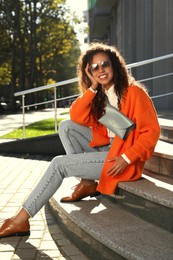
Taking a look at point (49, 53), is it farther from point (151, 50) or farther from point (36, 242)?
point (36, 242)

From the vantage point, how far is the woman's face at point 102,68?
371 cm

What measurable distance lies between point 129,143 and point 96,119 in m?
0.60

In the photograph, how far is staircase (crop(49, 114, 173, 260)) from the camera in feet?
10.1

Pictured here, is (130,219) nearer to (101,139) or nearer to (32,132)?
(101,139)

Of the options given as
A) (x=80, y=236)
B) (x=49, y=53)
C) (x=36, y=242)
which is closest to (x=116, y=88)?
(x=80, y=236)

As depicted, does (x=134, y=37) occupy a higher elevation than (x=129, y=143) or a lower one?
higher

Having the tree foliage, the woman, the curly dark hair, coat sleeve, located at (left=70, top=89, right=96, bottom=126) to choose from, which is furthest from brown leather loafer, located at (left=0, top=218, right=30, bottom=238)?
the tree foliage

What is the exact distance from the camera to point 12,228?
3.80 metres

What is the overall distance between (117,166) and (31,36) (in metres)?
32.3

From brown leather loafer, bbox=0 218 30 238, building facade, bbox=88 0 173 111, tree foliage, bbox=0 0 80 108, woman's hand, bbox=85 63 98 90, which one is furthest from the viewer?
tree foliage, bbox=0 0 80 108

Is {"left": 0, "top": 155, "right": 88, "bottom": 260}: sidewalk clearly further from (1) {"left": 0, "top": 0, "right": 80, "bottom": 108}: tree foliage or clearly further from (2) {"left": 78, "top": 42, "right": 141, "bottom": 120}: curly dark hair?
(1) {"left": 0, "top": 0, "right": 80, "bottom": 108}: tree foliage

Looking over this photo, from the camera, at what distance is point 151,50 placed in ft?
52.1

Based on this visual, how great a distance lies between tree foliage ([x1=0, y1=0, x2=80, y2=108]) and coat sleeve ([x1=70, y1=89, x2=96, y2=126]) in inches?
1106

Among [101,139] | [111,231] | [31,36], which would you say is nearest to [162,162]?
[101,139]
